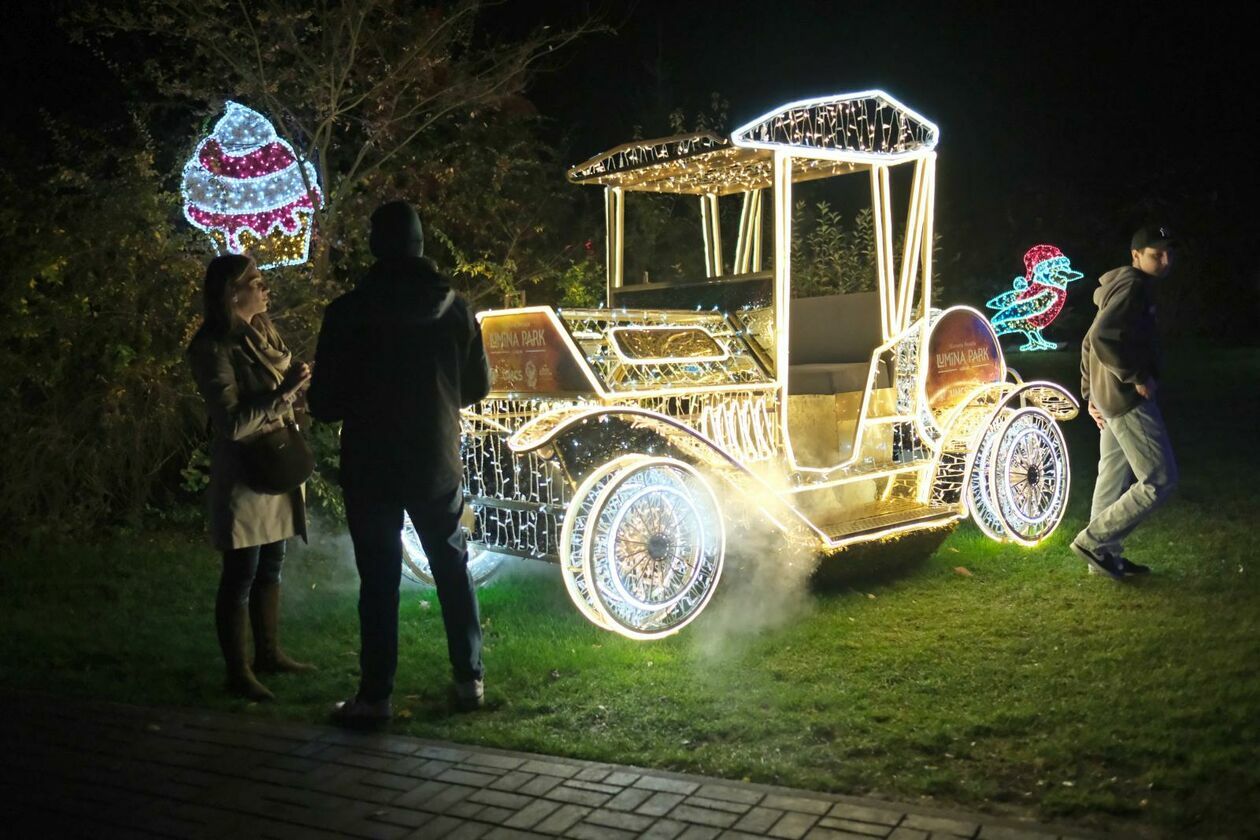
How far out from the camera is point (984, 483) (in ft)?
24.6

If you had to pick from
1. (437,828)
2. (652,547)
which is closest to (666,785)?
(437,828)

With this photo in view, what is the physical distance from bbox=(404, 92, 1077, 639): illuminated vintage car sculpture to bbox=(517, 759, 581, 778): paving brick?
129cm

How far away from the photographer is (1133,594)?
6.59m

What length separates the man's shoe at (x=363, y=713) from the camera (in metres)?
4.88

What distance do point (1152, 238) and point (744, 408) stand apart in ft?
8.52

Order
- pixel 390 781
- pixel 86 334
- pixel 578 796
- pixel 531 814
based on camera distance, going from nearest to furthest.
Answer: pixel 531 814 → pixel 578 796 → pixel 390 781 → pixel 86 334

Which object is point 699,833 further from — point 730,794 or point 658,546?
point 658,546

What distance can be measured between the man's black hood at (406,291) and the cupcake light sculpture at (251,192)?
493 centimetres

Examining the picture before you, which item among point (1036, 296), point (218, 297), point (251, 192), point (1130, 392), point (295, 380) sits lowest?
point (1130, 392)

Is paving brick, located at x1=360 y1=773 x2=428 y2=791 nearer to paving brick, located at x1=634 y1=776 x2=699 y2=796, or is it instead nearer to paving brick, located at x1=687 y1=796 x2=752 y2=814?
paving brick, located at x1=634 y1=776 x2=699 y2=796

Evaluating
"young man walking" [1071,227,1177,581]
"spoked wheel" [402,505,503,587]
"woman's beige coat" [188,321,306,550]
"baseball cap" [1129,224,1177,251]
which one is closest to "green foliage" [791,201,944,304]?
"baseball cap" [1129,224,1177,251]

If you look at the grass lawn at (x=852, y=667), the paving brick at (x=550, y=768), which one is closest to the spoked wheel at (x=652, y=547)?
the grass lawn at (x=852, y=667)

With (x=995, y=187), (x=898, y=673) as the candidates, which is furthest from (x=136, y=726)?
(x=995, y=187)

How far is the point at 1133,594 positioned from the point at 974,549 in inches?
56.1
